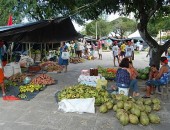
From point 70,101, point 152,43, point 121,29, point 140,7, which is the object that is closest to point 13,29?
point 70,101

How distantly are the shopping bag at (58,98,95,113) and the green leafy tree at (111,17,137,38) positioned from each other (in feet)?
191

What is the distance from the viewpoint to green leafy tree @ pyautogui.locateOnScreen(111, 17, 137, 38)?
210ft

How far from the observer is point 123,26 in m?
63.8

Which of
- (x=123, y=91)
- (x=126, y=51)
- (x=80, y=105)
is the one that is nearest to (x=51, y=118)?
(x=80, y=105)

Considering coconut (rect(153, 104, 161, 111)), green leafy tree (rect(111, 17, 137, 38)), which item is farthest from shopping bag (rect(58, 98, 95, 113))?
green leafy tree (rect(111, 17, 137, 38))

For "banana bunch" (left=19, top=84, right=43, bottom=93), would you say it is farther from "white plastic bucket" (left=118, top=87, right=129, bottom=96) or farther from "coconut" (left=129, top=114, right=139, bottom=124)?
"coconut" (left=129, top=114, right=139, bottom=124)

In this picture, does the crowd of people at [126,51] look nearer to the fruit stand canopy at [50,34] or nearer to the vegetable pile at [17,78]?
the fruit stand canopy at [50,34]

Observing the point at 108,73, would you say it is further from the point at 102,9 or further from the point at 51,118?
the point at 51,118

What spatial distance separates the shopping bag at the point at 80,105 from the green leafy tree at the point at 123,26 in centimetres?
5837

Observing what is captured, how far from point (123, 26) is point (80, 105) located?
2316 inches

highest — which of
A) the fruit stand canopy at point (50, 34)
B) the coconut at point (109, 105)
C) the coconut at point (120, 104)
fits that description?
the fruit stand canopy at point (50, 34)

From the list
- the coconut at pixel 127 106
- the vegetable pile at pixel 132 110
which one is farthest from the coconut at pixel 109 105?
the coconut at pixel 127 106

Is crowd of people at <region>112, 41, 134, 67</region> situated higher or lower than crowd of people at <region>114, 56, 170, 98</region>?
higher

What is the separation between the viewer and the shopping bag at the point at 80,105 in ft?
21.7
